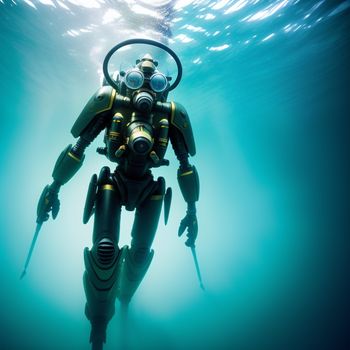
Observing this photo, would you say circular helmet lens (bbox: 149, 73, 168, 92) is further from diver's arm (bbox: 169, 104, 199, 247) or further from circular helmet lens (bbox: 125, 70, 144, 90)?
diver's arm (bbox: 169, 104, 199, 247)

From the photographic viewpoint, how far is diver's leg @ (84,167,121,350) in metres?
2.11

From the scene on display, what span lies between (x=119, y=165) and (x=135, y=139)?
0.62 m

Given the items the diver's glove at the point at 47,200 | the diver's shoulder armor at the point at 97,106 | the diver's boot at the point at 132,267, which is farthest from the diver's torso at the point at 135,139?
the diver's boot at the point at 132,267

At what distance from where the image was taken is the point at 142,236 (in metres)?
2.83

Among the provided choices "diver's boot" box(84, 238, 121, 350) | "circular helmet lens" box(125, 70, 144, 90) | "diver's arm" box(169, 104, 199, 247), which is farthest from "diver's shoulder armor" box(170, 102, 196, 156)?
"diver's boot" box(84, 238, 121, 350)

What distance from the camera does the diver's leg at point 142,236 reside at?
271 centimetres

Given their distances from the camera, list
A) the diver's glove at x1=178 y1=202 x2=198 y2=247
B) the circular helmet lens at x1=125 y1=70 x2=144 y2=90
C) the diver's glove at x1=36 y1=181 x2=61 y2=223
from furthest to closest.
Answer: the diver's glove at x1=178 y1=202 x2=198 y2=247, the diver's glove at x1=36 y1=181 x2=61 y2=223, the circular helmet lens at x1=125 y1=70 x2=144 y2=90

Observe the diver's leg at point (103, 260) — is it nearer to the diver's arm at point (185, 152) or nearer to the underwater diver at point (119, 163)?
the underwater diver at point (119, 163)

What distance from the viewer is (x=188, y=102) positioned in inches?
791

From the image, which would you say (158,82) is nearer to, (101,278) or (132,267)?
(101,278)

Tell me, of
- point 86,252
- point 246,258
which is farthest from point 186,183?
point 246,258

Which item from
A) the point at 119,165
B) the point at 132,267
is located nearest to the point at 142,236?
the point at 132,267

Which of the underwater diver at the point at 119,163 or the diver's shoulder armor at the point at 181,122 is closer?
the underwater diver at the point at 119,163

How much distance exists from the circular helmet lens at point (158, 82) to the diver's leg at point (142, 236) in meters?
1.12
